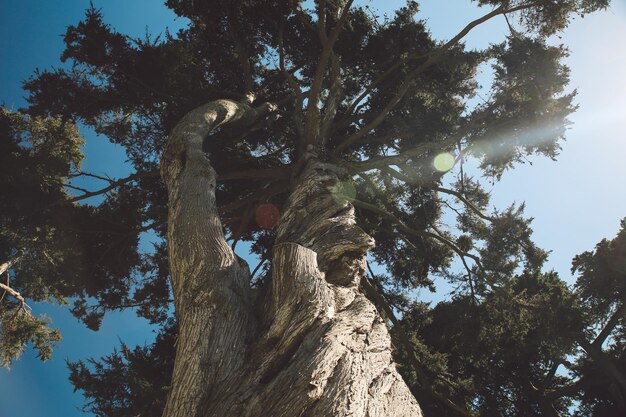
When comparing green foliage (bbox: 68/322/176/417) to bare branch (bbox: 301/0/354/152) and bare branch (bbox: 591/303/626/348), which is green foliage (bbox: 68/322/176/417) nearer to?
→ bare branch (bbox: 301/0/354/152)

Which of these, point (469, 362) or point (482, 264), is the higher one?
point (482, 264)

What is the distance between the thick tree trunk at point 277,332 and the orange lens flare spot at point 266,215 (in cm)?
489

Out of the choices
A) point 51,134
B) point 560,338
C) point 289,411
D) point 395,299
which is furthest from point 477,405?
point 51,134

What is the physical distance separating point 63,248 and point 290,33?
23.0ft

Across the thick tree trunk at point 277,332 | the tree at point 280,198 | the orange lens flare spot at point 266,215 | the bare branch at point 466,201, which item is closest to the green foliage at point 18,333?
the tree at point 280,198

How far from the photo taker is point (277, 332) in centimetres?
204

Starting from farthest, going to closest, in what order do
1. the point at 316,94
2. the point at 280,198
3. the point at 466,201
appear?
the point at 280,198 → the point at 466,201 → the point at 316,94

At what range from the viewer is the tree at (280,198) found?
2.19 meters

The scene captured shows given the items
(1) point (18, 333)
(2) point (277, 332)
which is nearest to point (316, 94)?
(2) point (277, 332)

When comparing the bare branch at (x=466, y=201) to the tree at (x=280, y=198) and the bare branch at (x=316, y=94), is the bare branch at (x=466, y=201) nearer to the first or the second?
the tree at (x=280, y=198)

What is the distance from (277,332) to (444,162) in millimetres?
6963

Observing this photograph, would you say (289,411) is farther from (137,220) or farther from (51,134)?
(51,134)

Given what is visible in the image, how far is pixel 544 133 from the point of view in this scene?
741cm

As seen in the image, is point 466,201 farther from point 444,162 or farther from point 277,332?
point 277,332
